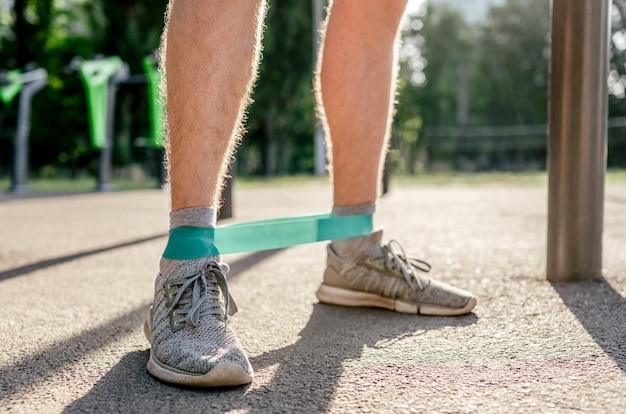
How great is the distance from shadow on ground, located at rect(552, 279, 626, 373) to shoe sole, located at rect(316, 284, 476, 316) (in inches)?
8.4

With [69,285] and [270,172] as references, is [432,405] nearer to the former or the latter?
[69,285]

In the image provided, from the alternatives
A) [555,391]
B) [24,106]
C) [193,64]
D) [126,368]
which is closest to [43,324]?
[126,368]

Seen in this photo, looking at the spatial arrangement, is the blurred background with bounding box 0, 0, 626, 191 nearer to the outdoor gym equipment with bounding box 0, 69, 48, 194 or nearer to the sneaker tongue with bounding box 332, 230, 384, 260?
the outdoor gym equipment with bounding box 0, 69, 48, 194

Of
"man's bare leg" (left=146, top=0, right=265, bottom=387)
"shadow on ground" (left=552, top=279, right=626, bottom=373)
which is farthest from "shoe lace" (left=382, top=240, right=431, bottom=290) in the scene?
"man's bare leg" (left=146, top=0, right=265, bottom=387)

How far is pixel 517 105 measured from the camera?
24594mm

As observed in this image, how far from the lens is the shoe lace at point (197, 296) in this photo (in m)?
0.97

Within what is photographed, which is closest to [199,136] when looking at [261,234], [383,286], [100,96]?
[261,234]

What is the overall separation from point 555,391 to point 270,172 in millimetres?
13782

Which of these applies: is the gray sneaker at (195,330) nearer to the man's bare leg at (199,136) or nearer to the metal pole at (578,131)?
the man's bare leg at (199,136)

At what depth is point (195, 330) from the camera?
0.96 m

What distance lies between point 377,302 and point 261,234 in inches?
12.4

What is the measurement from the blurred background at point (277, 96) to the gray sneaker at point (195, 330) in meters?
6.26

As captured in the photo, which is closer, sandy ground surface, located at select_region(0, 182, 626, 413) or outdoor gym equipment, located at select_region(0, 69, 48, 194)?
sandy ground surface, located at select_region(0, 182, 626, 413)

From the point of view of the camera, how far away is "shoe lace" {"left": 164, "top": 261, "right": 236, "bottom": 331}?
38.3 inches
